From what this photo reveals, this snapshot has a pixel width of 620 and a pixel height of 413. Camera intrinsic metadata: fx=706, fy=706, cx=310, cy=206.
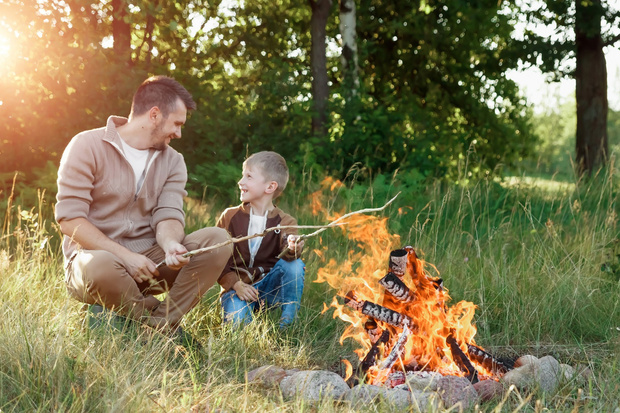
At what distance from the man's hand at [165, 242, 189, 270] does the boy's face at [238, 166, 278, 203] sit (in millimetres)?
640

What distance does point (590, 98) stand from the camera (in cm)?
1112

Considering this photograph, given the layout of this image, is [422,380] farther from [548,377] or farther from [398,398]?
[548,377]

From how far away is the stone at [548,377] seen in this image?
332 centimetres

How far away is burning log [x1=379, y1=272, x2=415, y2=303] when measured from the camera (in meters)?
3.45

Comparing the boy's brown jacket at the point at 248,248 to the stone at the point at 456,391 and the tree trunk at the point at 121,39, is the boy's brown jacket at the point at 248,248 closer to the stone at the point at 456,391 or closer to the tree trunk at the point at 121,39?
the stone at the point at 456,391

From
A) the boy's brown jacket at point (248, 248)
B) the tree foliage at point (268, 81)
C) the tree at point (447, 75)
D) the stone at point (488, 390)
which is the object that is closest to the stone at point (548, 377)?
the stone at point (488, 390)

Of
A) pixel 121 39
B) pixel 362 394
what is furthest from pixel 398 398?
pixel 121 39

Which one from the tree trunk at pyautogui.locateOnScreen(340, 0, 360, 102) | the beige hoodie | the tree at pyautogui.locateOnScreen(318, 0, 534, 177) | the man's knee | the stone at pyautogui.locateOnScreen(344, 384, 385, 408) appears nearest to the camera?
the stone at pyautogui.locateOnScreen(344, 384, 385, 408)

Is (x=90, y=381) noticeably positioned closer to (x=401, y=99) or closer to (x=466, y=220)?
(x=466, y=220)

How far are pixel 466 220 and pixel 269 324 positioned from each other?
3317mm

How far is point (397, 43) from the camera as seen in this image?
42.2 ft

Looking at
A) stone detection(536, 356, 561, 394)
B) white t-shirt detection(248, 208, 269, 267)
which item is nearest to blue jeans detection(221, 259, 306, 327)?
white t-shirt detection(248, 208, 269, 267)

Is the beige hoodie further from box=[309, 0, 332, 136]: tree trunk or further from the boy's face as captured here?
box=[309, 0, 332, 136]: tree trunk

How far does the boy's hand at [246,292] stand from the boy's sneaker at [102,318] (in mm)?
669
